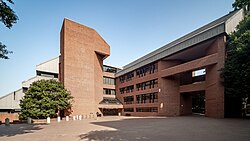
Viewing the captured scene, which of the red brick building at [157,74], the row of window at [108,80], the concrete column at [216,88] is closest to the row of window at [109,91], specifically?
the red brick building at [157,74]

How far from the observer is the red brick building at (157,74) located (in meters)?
23.8

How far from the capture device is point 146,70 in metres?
37.9

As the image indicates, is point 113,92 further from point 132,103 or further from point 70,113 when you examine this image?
point 70,113

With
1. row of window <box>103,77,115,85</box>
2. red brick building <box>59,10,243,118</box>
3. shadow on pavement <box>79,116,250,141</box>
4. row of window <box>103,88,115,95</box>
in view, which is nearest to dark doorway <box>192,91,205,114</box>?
red brick building <box>59,10,243,118</box>

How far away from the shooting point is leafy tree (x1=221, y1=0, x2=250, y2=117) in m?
18.0

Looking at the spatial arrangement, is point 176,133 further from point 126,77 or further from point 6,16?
point 126,77

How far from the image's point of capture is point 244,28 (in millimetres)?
20266

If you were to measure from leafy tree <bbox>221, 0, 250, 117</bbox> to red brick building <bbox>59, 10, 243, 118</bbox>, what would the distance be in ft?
4.85

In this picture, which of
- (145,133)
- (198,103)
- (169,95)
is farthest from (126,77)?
(145,133)

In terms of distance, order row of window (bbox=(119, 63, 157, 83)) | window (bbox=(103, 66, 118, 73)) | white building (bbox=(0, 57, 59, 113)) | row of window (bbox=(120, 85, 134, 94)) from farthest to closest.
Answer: window (bbox=(103, 66, 118, 73)) → row of window (bbox=(120, 85, 134, 94)) → white building (bbox=(0, 57, 59, 113)) → row of window (bbox=(119, 63, 157, 83))

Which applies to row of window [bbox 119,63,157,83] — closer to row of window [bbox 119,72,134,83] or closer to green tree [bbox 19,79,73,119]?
row of window [bbox 119,72,134,83]

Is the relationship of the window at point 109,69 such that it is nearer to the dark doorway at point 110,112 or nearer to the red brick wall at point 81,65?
the red brick wall at point 81,65

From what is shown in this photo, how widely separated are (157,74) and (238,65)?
1606cm

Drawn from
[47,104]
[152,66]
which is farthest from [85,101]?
[152,66]
